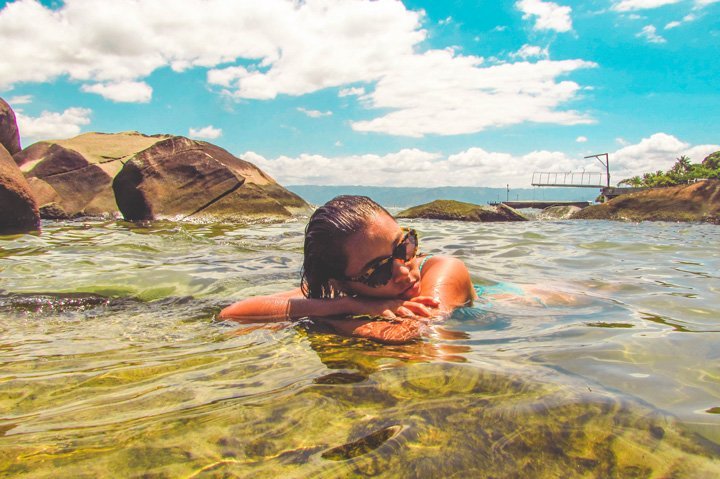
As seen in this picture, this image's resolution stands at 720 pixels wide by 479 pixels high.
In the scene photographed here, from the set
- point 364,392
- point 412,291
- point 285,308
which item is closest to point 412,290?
point 412,291

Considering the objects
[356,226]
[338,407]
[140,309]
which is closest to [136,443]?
[338,407]

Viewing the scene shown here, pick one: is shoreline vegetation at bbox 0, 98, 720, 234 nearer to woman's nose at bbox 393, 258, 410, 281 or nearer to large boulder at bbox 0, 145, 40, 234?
large boulder at bbox 0, 145, 40, 234

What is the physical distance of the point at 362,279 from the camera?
290 centimetres

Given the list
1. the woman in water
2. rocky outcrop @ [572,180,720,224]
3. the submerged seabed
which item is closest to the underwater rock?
rocky outcrop @ [572,180,720,224]

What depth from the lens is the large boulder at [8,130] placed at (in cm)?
1802

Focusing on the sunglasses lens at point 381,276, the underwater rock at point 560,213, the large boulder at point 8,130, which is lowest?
the sunglasses lens at point 381,276

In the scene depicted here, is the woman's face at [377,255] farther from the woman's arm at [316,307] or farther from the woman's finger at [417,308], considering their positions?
the woman's finger at [417,308]

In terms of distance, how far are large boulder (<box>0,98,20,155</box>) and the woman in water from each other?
66.0 feet

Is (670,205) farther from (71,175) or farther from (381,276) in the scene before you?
(71,175)

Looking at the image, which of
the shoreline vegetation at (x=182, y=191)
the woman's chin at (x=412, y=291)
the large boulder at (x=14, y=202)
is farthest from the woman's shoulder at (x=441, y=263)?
the shoreline vegetation at (x=182, y=191)

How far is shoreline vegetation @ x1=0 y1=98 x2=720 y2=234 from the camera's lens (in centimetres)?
1352

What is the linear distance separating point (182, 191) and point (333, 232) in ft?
39.9

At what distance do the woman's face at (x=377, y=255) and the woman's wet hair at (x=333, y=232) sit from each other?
1.7 inches

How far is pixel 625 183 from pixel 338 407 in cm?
7186
